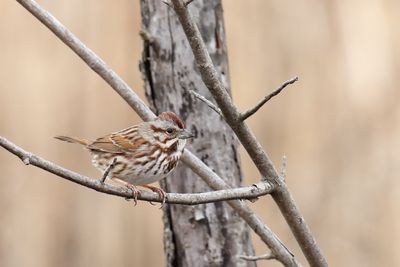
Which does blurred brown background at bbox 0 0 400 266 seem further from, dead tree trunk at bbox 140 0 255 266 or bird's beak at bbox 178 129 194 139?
bird's beak at bbox 178 129 194 139

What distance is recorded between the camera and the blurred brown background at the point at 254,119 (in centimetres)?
546

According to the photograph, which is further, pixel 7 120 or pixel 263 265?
pixel 263 265

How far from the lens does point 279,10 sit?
5688 mm

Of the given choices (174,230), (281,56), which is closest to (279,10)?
(281,56)

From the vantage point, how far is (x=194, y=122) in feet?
12.6

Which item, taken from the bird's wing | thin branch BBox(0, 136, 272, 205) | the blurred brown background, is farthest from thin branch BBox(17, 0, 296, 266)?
the blurred brown background

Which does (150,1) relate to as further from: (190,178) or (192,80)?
(190,178)

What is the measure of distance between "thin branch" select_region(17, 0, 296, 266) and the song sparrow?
104 millimetres

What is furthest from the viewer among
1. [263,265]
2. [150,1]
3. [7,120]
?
[263,265]

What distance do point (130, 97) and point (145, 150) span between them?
26 centimetres

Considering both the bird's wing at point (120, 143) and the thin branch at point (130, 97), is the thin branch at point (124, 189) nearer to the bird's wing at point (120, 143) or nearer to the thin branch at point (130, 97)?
the thin branch at point (130, 97)

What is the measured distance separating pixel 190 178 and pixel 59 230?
72.1 inches

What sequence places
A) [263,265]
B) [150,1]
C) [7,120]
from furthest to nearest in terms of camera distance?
[263,265] < [7,120] < [150,1]

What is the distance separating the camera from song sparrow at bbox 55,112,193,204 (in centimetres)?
345
